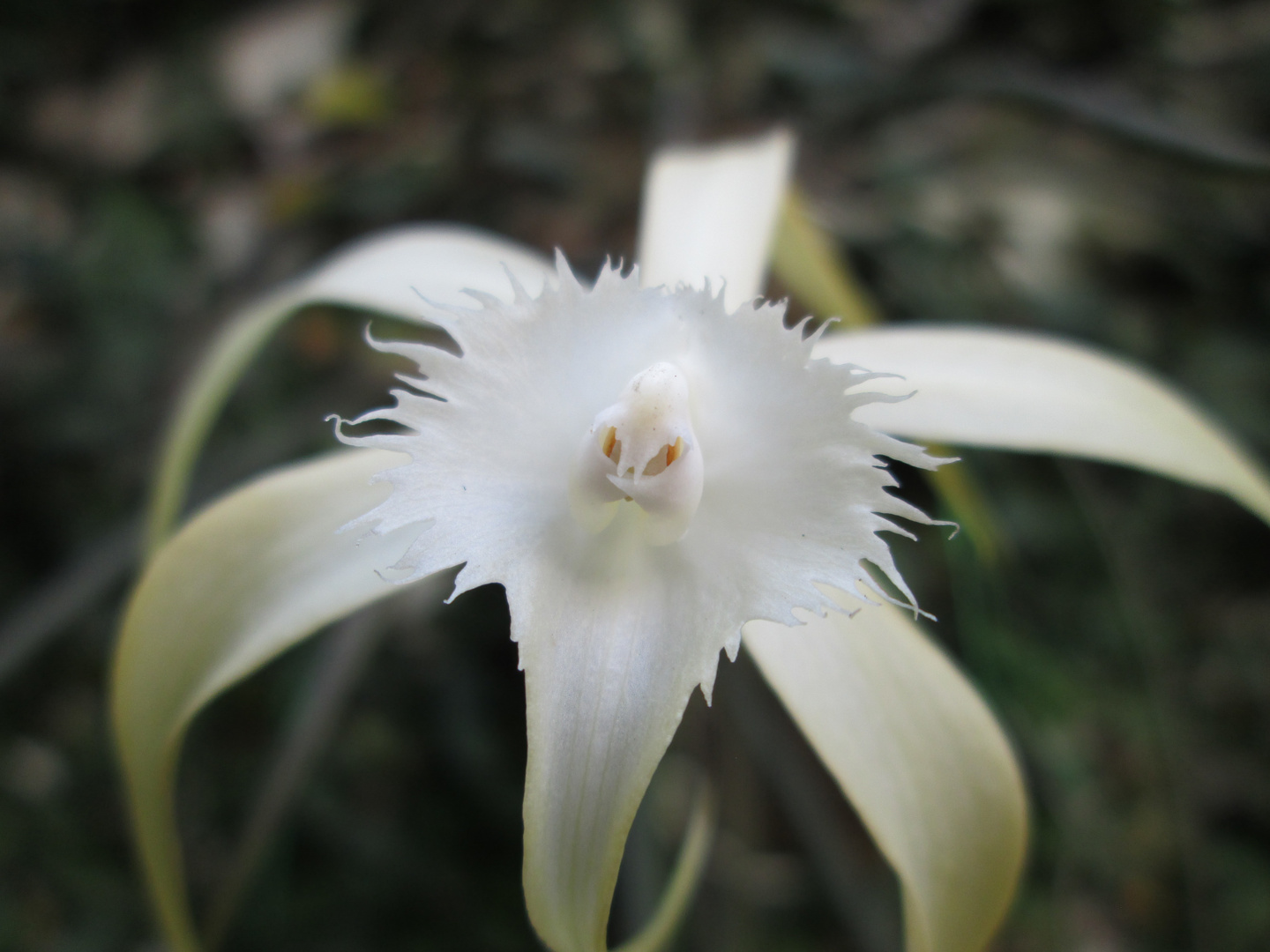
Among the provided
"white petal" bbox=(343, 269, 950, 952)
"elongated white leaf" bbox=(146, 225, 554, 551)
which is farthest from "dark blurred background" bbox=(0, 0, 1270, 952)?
"white petal" bbox=(343, 269, 950, 952)

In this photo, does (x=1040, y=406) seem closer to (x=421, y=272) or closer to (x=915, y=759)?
(x=915, y=759)

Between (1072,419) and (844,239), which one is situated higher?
(844,239)

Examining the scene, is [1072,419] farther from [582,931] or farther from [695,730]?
[695,730]

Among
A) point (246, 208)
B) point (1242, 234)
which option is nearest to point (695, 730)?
point (1242, 234)

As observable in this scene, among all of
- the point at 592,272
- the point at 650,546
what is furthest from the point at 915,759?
the point at 592,272

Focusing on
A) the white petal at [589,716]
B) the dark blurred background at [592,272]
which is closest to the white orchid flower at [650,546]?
the white petal at [589,716]

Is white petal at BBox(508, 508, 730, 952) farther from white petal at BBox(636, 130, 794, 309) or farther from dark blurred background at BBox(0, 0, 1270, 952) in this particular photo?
dark blurred background at BBox(0, 0, 1270, 952)

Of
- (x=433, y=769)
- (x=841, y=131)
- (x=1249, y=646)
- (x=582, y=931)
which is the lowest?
(x=582, y=931)
